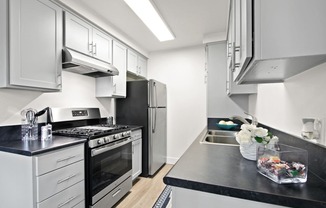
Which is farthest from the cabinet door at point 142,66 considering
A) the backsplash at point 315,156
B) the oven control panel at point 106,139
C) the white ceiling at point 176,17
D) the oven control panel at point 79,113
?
the backsplash at point 315,156

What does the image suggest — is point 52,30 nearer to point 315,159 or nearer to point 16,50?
point 16,50

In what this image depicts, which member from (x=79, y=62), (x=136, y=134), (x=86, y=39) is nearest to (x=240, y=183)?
(x=79, y=62)

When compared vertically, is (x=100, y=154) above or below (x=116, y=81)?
below

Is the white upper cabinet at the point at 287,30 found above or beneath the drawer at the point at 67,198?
above

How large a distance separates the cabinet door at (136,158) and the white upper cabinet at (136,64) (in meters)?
1.40

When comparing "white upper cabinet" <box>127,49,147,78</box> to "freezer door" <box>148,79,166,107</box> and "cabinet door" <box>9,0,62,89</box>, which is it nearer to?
"freezer door" <box>148,79,166,107</box>

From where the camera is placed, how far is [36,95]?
6.06 ft

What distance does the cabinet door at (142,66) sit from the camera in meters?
3.51

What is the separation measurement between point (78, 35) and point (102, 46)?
0.42m

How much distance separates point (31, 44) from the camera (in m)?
1.55

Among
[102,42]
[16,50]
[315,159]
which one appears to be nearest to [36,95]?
[16,50]

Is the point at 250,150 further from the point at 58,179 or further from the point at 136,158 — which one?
the point at 136,158

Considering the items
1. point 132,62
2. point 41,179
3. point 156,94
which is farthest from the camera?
point 132,62

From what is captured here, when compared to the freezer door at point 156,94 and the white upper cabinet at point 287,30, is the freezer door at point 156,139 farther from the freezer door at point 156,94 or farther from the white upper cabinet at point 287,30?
the white upper cabinet at point 287,30
